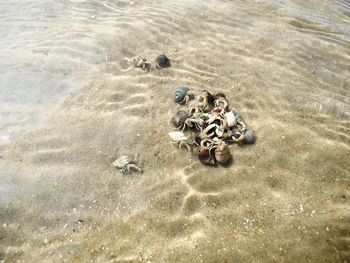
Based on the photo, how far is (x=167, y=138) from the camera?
4641 mm

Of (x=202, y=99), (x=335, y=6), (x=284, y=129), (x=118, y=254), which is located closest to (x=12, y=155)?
(x=118, y=254)

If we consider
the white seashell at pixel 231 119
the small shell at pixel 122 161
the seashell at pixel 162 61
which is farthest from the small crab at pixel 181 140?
the seashell at pixel 162 61

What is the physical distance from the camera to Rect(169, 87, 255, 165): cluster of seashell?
4227 mm

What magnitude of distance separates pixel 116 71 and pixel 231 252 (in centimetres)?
389

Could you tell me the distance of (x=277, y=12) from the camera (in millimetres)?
7238

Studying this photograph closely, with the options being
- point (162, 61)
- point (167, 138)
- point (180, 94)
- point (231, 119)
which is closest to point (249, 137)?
point (231, 119)

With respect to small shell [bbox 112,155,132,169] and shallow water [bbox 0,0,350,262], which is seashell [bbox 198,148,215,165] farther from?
small shell [bbox 112,155,132,169]

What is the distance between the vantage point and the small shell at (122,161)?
4.19m

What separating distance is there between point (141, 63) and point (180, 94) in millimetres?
1227

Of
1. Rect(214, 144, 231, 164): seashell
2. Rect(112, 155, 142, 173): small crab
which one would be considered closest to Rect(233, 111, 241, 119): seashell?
Rect(214, 144, 231, 164): seashell

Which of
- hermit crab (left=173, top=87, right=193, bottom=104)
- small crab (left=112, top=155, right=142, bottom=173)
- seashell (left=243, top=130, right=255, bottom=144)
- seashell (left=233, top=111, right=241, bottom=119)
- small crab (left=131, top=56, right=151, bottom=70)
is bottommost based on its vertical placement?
small crab (left=112, top=155, right=142, bottom=173)

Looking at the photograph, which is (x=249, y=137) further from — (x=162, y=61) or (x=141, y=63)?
(x=141, y=63)

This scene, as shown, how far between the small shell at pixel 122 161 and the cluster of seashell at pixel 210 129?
29.9 inches

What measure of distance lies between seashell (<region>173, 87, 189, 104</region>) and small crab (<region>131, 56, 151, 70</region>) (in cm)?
104
